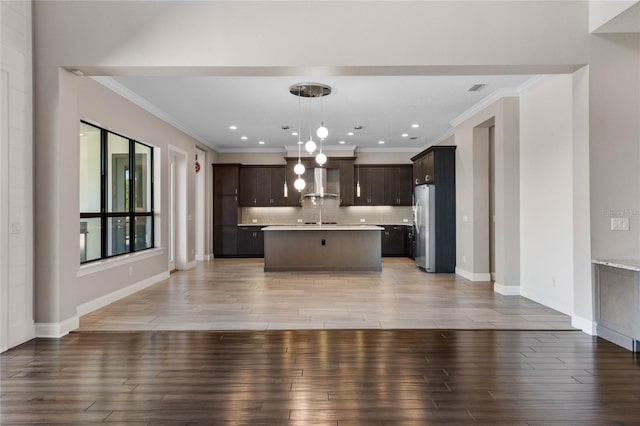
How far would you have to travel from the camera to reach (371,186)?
36.4 ft

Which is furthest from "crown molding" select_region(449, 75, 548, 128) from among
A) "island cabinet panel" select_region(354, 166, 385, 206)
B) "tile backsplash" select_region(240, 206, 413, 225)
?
"tile backsplash" select_region(240, 206, 413, 225)

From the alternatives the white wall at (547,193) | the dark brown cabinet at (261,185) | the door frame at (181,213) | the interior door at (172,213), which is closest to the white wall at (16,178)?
the interior door at (172,213)

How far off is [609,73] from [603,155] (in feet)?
2.67

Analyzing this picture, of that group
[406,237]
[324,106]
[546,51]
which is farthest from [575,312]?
[406,237]

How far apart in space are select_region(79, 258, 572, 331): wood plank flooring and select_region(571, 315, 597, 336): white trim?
0.39 feet

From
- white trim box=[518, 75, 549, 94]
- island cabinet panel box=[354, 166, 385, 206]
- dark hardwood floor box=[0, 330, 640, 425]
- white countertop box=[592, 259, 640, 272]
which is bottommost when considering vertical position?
dark hardwood floor box=[0, 330, 640, 425]

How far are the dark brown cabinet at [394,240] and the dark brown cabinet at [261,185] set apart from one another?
286 cm

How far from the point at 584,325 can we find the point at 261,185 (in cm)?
834

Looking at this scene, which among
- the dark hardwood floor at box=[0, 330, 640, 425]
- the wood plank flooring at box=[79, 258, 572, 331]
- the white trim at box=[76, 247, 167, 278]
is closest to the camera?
the dark hardwood floor at box=[0, 330, 640, 425]

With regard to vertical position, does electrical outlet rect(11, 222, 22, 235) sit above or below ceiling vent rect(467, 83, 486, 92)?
below

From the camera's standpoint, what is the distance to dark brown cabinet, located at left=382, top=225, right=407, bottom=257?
35.4 feet

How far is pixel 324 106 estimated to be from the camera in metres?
6.79

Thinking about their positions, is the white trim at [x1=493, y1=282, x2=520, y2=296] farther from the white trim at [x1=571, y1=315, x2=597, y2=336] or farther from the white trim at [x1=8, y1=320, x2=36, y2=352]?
the white trim at [x1=8, y1=320, x2=36, y2=352]

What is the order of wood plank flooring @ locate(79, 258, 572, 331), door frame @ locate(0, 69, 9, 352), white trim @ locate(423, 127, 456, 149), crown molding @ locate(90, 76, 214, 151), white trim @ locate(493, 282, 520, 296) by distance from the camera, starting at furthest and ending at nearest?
1. white trim @ locate(423, 127, 456, 149)
2. white trim @ locate(493, 282, 520, 296)
3. crown molding @ locate(90, 76, 214, 151)
4. wood plank flooring @ locate(79, 258, 572, 331)
5. door frame @ locate(0, 69, 9, 352)
